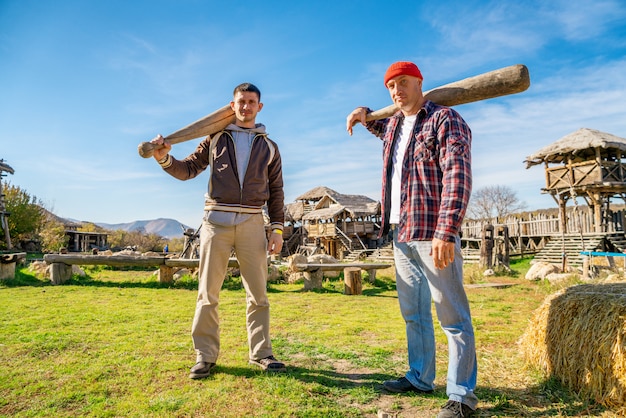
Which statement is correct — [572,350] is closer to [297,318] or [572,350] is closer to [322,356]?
[322,356]

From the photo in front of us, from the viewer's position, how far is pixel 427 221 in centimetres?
269

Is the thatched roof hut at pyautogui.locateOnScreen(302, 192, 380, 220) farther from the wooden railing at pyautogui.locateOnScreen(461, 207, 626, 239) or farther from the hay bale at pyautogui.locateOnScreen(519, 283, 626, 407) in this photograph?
the hay bale at pyautogui.locateOnScreen(519, 283, 626, 407)

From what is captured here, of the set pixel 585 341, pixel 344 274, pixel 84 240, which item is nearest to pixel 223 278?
pixel 585 341

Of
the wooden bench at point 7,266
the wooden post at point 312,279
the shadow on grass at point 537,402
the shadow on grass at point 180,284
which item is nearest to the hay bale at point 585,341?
the shadow on grass at point 537,402

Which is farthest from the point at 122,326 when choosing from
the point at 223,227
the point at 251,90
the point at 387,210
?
the point at 387,210

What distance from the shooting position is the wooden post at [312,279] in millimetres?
9797

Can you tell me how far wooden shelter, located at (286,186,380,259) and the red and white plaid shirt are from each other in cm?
3112

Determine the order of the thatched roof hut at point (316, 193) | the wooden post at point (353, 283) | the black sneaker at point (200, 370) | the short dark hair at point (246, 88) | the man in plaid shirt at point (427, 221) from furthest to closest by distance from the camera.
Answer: the thatched roof hut at point (316, 193), the wooden post at point (353, 283), the short dark hair at point (246, 88), the black sneaker at point (200, 370), the man in plaid shirt at point (427, 221)

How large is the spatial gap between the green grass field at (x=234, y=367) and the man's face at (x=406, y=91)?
2.24 metres

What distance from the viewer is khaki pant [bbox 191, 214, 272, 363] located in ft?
11.1

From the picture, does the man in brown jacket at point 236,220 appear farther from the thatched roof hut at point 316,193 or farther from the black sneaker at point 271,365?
the thatched roof hut at point 316,193

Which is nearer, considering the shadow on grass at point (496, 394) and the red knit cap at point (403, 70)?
the shadow on grass at point (496, 394)

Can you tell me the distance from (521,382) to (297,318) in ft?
11.5

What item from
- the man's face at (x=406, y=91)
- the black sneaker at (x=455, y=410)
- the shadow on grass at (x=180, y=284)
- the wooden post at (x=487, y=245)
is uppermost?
the man's face at (x=406, y=91)
